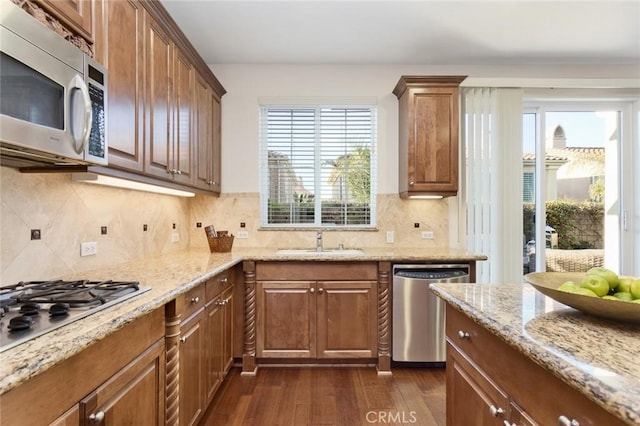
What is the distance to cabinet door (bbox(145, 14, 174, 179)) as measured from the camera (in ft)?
6.40

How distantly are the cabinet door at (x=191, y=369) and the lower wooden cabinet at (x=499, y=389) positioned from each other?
49.7 inches

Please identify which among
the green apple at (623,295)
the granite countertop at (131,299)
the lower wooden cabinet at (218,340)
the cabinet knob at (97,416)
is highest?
the green apple at (623,295)

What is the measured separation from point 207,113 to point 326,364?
2428 mm

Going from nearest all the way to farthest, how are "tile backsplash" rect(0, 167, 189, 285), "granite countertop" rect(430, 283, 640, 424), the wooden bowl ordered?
"granite countertop" rect(430, 283, 640, 424), the wooden bowl, "tile backsplash" rect(0, 167, 189, 285)

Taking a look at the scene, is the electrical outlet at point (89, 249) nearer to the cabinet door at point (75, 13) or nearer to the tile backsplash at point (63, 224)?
the tile backsplash at point (63, 224)

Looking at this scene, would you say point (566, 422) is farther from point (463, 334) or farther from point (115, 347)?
point (115, 347)

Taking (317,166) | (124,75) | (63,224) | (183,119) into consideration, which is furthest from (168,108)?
(317,166)

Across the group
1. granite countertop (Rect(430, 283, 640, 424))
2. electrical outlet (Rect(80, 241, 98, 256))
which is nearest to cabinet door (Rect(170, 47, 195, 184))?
electrical outlet (Rect(80, 241, 98, 256))

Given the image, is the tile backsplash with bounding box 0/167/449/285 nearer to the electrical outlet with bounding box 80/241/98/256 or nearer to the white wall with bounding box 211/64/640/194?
the electrical outlet with bounding box 80/241/98/256

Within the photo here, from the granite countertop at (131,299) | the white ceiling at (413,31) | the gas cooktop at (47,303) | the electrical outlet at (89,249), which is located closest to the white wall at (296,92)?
the white ceiling at (413,31)

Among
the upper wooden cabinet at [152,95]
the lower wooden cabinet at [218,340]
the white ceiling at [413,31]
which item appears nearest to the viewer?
the upper wooden cabinet at [152,95]

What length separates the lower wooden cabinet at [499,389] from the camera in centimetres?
75

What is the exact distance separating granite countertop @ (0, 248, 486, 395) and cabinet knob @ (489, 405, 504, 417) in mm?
1198

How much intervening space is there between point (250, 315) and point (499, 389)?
207 cm
